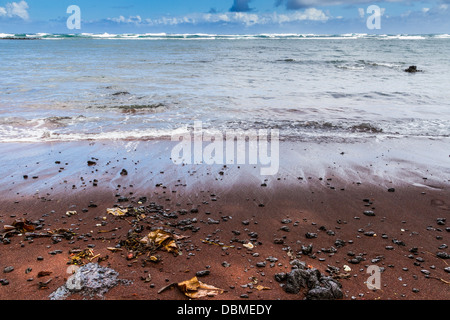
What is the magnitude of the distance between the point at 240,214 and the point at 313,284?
2007 millimetres

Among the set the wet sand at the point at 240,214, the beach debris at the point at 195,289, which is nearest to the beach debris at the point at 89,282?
the wet sand at the point at 240,214

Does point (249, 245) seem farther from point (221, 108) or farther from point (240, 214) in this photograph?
point (221, 108)

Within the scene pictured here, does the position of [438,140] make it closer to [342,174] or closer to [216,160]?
[342,174]

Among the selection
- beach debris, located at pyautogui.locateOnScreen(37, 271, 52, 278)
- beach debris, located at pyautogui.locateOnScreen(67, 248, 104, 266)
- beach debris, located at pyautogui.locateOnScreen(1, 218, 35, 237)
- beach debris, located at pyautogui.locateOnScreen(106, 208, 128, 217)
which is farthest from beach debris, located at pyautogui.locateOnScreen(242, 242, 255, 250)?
beach debris, located at pyautogui.locateOnScreen(1, 218, 35, 237)

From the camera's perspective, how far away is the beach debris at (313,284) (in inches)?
136

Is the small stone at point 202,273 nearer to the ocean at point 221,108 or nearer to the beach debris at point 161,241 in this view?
the beach debris at point 161,241

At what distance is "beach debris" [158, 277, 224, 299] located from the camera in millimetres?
3512

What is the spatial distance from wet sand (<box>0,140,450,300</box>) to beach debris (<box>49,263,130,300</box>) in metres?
0.09

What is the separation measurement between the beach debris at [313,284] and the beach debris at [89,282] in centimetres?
188

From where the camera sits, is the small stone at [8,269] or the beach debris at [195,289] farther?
the small stone at [8,269]

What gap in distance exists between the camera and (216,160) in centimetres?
782

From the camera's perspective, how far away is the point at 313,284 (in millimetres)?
3586

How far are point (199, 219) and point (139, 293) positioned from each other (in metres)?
1.82
